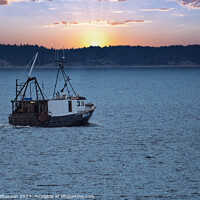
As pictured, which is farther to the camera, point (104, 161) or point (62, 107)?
point (62, 107)

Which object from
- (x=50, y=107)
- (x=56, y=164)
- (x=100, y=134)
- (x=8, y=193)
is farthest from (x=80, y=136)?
(x=8, y=193)

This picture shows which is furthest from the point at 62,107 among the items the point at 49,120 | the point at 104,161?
the point at 104,161

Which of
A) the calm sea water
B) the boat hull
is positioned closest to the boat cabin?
the boat hull

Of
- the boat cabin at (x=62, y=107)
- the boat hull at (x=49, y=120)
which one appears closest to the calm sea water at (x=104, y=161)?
the boat hull at (x=49, y=120)

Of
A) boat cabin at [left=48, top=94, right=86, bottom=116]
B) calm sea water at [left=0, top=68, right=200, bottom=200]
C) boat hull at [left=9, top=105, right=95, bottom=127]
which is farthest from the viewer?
boat cabin at [left=48, top=94, right=86, bottom=116]

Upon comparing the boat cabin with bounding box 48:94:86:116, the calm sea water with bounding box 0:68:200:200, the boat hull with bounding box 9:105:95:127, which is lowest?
the calm sea water with bounding box 0:68:200:200

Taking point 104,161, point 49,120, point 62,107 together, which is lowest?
point 104,161

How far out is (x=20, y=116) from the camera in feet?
179

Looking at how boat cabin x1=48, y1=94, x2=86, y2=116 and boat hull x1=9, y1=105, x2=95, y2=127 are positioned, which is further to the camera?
boat cabin x1=48, y1=94, x2=86, y2=116

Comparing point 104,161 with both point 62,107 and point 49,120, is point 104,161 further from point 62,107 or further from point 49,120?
point 49,120

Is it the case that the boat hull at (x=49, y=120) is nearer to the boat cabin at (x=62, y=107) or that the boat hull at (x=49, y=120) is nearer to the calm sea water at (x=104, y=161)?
the boat cabin at (x=62, y=107)

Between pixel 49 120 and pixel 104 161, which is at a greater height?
pixel 49 120

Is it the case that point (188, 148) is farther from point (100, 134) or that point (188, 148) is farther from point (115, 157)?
point (100, 134)

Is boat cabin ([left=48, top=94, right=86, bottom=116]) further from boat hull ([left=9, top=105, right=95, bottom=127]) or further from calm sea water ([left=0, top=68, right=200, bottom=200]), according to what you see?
calm sea water ([left=0, top=68, right=200, bottom=200])
